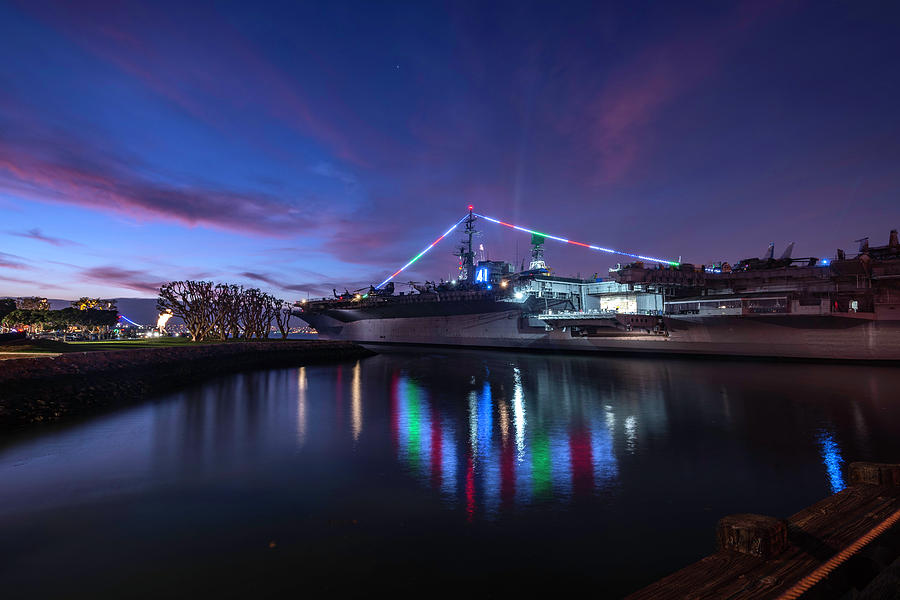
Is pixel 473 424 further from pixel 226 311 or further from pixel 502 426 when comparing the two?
pixel 226 311

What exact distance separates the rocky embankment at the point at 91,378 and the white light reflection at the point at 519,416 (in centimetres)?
1734

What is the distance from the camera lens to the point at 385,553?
6176 mm

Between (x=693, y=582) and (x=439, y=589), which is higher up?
(x=693, y=582)

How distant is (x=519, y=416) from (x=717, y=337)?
3040cm

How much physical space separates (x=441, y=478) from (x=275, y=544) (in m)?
3.86

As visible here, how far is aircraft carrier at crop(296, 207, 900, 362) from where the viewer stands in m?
32.8

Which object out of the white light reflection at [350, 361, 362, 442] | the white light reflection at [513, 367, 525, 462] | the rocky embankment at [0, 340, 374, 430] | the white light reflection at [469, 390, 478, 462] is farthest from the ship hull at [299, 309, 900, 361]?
the rocky embankment at [0, 340, 374, 430]

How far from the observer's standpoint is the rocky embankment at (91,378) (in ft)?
52.9

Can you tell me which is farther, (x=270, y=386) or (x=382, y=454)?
(x=270, y=386)

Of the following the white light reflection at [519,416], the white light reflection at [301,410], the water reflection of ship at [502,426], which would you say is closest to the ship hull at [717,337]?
the water reflection of ship at [502,426]

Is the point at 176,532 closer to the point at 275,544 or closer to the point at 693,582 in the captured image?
the point at 275,544

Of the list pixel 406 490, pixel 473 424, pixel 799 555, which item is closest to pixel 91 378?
pixel 473 424

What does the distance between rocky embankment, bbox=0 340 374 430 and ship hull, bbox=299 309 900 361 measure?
3302 cm

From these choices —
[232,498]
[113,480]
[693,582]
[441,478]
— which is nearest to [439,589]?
[693,582]
